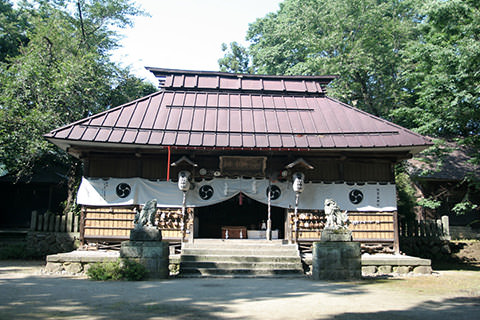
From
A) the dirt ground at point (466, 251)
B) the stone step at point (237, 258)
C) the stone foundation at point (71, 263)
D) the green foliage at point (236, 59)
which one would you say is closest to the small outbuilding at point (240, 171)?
the stone step at point (237, 258)

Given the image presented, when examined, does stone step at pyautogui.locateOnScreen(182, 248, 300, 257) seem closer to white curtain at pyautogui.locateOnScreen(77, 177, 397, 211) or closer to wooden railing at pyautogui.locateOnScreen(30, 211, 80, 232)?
white curtain at pyautogui.locateOnScreen(77, 177, 397, 211)

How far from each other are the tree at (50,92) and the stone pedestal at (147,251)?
8.13m

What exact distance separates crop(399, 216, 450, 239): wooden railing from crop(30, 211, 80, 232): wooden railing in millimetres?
13857

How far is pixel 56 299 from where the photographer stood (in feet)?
22.6

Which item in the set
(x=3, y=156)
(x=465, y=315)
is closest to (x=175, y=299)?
(x=465, y=315)

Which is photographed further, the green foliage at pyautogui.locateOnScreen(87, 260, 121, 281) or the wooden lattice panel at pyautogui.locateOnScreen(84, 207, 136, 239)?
the wooden lattice panel at pyautogui.locateOnScreen(84, 207, 136, 239)

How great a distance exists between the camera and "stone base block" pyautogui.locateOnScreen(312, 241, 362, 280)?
9.62 meters

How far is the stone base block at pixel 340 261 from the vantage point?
9625mm

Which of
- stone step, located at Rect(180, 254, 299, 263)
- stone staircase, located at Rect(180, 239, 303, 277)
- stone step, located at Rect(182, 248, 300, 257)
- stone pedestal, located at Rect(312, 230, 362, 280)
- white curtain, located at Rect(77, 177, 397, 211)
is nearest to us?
stone pedestal, located at Rect(312, 230, 362, 280)

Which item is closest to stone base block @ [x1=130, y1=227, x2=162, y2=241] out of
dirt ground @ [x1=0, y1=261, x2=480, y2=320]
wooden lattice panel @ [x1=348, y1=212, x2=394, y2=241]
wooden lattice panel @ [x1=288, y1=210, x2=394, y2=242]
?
dirt ground @ [x1=0, y1=261, x2=480, y2=320]

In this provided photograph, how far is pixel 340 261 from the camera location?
31.6 ft

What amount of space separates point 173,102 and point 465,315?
12302 millimetres

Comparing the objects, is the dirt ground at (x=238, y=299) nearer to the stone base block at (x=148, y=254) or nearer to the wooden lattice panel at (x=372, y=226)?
the stone base block at (x=148, y=254)

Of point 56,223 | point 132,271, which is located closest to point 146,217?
point 132,271
